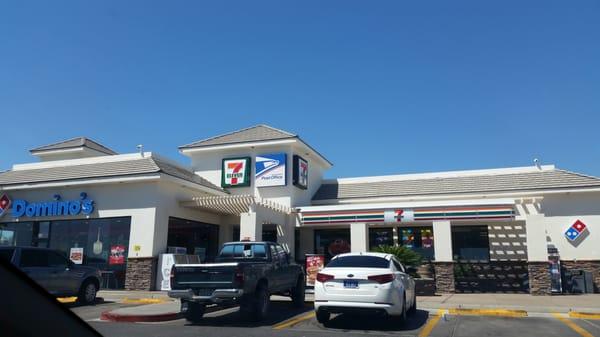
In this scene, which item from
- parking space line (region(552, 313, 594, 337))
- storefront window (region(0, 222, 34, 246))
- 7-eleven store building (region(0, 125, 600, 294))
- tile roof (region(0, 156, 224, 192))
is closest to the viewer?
parking space line (region(552, 313, 594, 337))

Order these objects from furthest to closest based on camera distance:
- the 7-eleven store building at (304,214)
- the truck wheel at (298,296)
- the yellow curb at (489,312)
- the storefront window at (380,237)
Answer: the storefront window at (380,237) → the 7-eleven store building at (304,214) → the truck wheel at (298,296) → the yellow curb at (489,312)

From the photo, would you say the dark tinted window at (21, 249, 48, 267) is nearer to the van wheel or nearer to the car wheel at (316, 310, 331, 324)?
the van wheel

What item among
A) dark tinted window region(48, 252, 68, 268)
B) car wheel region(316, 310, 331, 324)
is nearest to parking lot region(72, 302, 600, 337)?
car wheel region(316, 310, 331, 324)

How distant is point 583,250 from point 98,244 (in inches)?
912

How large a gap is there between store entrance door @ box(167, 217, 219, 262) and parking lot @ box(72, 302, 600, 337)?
32.5 feet

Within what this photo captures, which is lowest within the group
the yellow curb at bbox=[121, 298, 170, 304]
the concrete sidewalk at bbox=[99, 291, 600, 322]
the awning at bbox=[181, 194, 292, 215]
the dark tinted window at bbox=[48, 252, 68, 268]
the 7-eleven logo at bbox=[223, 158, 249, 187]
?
the yellow curb at bbox=[121, 298, 170, 304]

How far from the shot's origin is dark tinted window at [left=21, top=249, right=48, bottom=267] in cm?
1389

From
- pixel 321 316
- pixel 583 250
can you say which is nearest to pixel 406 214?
pixel 583 250

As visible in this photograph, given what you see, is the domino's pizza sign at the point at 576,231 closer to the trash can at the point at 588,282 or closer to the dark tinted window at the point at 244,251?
the trash can at the point at 588,282

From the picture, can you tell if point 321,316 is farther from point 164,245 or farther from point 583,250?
point 583,250

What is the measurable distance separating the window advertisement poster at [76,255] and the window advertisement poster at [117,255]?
1.64 m

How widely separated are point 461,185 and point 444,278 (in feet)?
23.1

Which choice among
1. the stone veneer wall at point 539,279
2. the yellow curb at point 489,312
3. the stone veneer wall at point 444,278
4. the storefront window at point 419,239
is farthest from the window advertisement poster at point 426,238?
the yellow curb at point 489,312

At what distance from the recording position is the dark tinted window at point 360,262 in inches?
437
